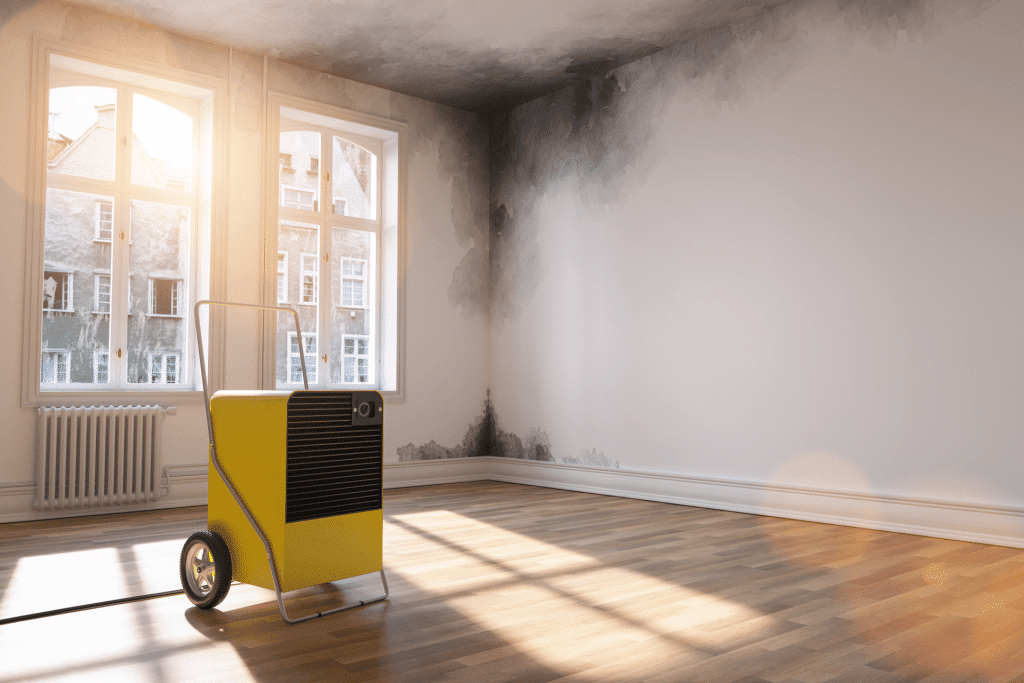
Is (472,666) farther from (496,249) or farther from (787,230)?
(496,249)

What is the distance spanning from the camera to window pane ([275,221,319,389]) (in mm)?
6102

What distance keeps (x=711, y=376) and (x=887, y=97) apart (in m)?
2.11

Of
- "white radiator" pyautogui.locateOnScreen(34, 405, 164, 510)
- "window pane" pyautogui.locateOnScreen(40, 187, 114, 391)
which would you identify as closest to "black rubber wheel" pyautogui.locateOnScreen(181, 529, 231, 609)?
"white radiator" pyautogui.locateOnScreen(34, 405, 164, 510)

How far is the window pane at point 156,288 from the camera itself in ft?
17.9

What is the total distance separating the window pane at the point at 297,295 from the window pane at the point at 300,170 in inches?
8.4

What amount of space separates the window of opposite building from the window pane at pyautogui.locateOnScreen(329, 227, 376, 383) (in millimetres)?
1178

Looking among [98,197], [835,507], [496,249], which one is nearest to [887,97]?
[835,507]

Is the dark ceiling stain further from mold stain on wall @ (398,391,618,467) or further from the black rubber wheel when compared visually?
mold stain on wall @ (398,391,618,467)

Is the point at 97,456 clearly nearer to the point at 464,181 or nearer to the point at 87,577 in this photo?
the point at 87,577

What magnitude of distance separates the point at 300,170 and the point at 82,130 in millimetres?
1621

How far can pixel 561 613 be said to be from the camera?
8.94ft

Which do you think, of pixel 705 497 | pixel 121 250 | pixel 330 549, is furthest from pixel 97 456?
pixel 705 497

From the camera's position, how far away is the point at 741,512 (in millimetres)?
5125

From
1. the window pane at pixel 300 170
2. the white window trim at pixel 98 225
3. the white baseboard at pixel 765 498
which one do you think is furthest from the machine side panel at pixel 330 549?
the window pane at pixel 300 170
